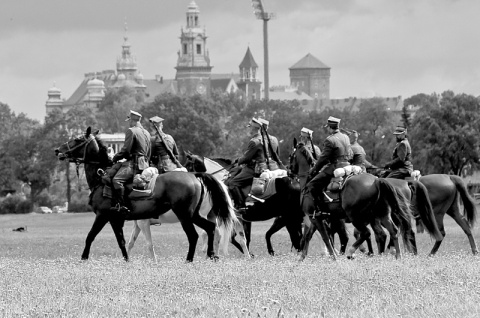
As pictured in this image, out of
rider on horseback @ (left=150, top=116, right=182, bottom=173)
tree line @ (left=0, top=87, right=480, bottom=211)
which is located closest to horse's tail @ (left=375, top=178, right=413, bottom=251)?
rider on horseback @ (left=150, top=116, right=182, bottom=173)

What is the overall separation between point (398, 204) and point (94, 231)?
545 cm

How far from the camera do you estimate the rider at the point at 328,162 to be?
25.7 m

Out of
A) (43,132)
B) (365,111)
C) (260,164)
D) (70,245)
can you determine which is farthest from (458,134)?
(260,164)

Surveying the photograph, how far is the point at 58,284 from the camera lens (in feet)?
66.3

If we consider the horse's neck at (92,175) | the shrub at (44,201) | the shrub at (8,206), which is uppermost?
the horse's neck at (92,175)

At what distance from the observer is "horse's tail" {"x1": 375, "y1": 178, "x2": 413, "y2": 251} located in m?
24.8

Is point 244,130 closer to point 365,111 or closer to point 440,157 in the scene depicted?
point 365,111

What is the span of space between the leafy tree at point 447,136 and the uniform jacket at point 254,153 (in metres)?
66.9

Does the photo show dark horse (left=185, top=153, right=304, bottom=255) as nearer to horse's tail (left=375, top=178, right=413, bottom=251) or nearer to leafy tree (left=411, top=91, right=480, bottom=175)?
horse's tail (left=375, top=178, right=413, bottom=251)

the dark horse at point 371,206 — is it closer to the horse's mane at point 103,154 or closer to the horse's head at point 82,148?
the horse's mane at point 103,154

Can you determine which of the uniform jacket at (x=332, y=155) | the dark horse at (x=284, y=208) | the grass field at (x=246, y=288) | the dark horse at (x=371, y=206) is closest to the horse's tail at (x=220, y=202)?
the grass field at (x=246, y=288)

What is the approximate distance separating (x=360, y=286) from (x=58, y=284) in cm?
425

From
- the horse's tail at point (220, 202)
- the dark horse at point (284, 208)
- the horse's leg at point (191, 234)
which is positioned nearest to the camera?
the horse's leg at point (191, 234)

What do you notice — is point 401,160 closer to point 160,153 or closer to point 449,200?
point 449,200
